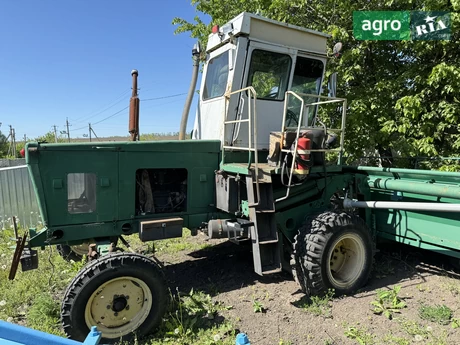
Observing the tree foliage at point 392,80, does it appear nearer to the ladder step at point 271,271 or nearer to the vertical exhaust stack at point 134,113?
the ladder step at point 271,271

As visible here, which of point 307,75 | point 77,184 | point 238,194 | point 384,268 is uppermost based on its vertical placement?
point 307,75

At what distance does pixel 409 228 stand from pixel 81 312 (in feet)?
13.2

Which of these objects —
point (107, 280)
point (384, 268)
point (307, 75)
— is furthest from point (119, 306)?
point (307, 75)

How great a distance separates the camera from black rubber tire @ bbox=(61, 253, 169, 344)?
306 centimetres

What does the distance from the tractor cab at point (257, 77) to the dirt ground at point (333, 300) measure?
5.83 feet

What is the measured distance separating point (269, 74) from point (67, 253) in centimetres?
389

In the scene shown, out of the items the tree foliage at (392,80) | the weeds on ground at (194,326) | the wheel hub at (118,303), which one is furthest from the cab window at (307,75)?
the wheel hub at (118,303)

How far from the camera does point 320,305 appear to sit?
3.84 m

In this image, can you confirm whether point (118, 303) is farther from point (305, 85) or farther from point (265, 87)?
point (305, 85)

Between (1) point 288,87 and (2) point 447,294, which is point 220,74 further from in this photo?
(2) point 447,294

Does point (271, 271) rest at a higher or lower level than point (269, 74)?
lower

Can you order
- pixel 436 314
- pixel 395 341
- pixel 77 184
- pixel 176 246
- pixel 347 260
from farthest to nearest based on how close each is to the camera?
pixel 176 246
pixel 347 260
pixel 77 184
pixel 436 314
pixel 395 341

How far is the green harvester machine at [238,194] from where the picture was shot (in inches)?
133

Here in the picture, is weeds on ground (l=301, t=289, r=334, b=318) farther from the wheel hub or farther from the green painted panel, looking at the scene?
the green painted panel
